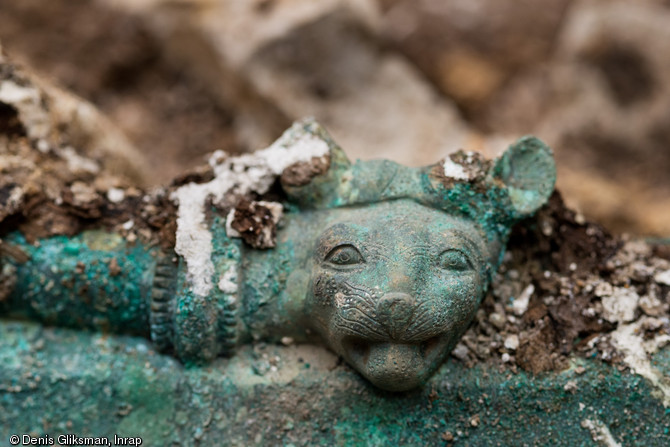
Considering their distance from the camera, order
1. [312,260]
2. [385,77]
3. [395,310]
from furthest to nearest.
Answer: [385,77], [312,260], [395,310]

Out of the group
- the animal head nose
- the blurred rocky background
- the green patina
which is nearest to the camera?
the animal head nose

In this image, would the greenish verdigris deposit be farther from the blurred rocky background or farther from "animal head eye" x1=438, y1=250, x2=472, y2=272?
the blurred rocky background

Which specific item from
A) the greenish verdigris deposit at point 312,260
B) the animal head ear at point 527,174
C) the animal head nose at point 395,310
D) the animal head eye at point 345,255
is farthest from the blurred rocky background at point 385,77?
the animal head nose at point 395,310

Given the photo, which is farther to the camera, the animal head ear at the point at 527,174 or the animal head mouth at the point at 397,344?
the animal head ear at the point at 527,174

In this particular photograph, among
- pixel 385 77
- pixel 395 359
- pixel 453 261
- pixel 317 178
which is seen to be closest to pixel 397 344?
pixel 395 359

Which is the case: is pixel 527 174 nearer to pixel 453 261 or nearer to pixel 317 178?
pixel 453 261

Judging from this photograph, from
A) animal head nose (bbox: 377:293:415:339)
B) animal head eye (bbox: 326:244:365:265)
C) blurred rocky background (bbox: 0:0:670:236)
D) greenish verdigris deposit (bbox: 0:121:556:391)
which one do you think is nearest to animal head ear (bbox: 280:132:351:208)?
greenish verdigris deposit (bbox: 0:121:556:391)

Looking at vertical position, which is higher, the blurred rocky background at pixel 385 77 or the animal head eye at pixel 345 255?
the blurred rocky background at pixel 385 77

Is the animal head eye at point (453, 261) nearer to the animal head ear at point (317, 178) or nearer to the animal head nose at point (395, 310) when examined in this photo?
the animal head nose at point (395, 310)
